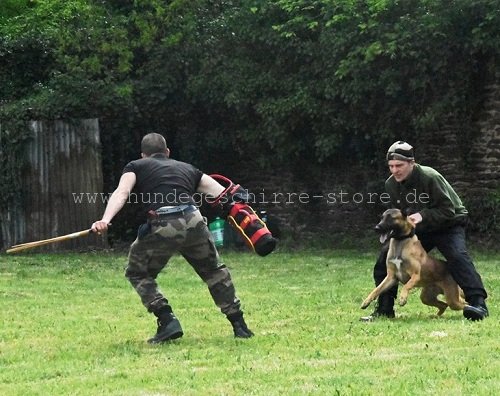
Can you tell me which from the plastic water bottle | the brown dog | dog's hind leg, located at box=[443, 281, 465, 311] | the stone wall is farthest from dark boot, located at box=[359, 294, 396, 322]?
the plastic water bottle

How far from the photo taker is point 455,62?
17.9 meters

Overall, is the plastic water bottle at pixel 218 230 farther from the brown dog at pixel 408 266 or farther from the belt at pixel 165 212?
the belt at pixel 165 212

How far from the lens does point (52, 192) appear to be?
1903 centimetres

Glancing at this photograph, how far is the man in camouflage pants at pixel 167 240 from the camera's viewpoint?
830 centimetres

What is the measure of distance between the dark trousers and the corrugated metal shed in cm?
1049

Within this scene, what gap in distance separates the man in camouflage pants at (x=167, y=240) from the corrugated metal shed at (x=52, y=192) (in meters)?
10.8

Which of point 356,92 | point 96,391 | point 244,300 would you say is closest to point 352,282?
point 244,300

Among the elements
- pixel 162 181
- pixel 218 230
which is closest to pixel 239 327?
pixel 162 181

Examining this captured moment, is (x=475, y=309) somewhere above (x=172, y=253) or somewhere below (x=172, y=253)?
below

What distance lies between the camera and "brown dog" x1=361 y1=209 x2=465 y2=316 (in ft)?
30.3

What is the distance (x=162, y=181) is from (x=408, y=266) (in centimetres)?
243

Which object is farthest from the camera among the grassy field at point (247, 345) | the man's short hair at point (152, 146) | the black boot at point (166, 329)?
the man's short hair at point (152, 146)

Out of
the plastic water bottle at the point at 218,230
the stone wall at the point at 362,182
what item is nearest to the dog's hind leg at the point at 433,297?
the stone wall at the point at 362,182

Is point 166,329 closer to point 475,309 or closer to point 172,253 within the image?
point 172,253
